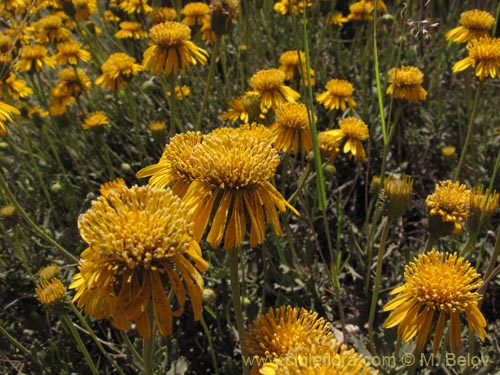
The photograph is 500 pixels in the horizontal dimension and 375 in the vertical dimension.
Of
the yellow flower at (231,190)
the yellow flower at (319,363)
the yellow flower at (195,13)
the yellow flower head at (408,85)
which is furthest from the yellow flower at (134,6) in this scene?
the yellow flower at (319,363)

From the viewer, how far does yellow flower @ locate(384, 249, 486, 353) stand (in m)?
1.60

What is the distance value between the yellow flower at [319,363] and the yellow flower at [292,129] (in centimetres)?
156

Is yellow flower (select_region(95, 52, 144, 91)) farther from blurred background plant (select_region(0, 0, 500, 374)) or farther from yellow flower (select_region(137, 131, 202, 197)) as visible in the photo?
yellow flower (select_region(137, 131, 202, 197))

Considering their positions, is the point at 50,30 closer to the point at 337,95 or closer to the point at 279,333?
the point at 337,95

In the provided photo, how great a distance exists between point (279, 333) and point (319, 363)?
11.2 inches

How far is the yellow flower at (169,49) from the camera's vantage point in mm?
2967

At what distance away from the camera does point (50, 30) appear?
4.20 metres

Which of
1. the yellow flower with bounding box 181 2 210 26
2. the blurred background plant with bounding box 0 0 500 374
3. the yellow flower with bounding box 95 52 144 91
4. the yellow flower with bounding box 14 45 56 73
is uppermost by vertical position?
the yellow flower with bounding box 181 2 210 26

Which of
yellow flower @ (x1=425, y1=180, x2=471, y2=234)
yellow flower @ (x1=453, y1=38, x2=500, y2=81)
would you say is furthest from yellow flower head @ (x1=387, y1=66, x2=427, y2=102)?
yellow flower @ (x1=425, y1=180, x2=471, y2=234)

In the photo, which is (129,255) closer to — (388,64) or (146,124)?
(146,124)

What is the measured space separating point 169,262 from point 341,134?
1963mm

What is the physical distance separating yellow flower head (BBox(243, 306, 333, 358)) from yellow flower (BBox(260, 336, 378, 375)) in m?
0.14

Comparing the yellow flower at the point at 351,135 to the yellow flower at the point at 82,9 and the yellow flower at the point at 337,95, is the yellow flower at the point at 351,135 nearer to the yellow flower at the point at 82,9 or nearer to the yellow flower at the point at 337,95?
the yellow flower at the point at 337,95

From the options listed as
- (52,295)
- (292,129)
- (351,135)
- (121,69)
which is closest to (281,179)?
(351,135)
